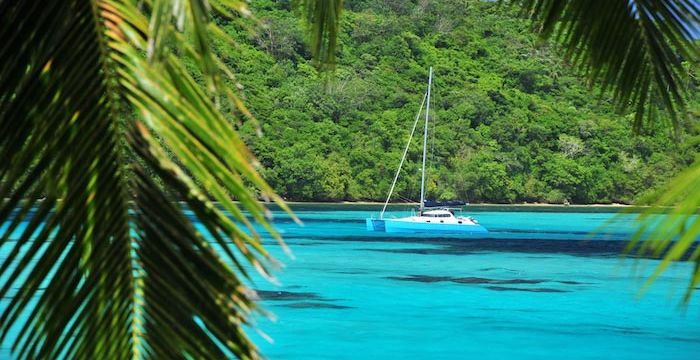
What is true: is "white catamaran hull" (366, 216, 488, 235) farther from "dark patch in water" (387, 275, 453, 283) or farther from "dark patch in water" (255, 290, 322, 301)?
"dark patch in water" (255, 290, 322, 301)

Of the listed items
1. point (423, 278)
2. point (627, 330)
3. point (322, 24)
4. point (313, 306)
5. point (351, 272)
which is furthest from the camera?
point (351, 272)

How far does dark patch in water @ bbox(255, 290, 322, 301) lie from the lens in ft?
58.5

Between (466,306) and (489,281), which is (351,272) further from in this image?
(466,306)

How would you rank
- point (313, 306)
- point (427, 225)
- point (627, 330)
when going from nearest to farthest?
point (627, 330) < point (313, 306) < point (427, 225)

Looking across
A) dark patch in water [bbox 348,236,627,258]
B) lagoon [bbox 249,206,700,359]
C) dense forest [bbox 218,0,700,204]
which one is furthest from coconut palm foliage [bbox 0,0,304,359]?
dense forest [bbox 218,0,700,204]

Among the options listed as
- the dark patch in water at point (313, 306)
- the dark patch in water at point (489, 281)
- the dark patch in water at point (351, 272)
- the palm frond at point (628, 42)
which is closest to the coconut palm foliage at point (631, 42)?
the palm frond at point (628, 42)

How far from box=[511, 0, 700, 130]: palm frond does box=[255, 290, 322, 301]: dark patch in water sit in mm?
15134

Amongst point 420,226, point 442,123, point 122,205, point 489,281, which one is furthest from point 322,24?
point 442,123

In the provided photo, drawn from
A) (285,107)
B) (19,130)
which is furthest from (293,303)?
(285,107)

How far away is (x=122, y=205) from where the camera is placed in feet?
3.56

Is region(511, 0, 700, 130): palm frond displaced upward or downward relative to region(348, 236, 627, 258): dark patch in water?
downward

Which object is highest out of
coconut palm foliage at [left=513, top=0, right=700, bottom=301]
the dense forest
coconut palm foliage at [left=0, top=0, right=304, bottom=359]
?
the dense forest

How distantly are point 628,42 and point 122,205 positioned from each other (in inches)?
75.6

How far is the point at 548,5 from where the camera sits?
275 cm
